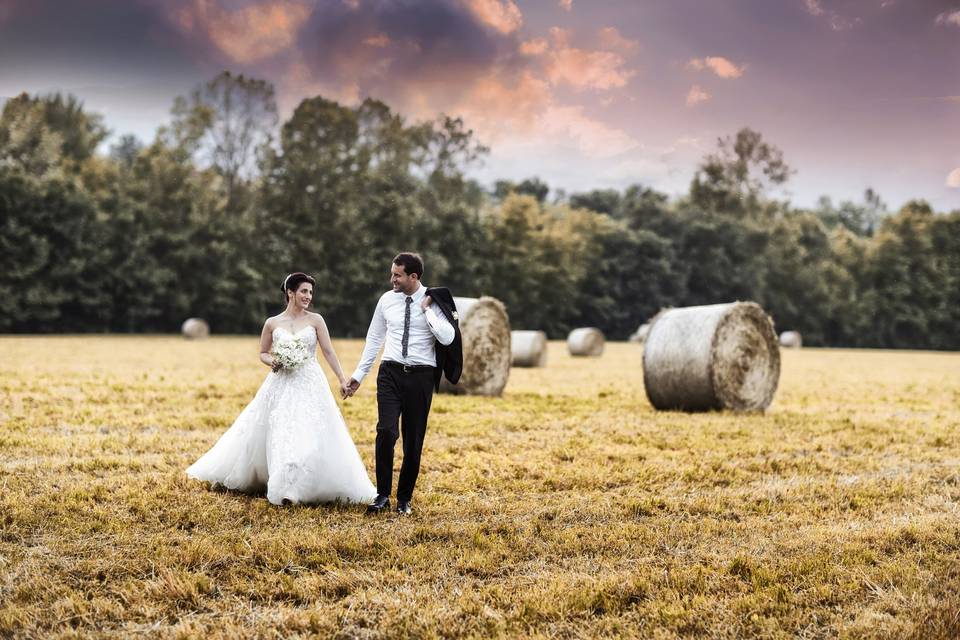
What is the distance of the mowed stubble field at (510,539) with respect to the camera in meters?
4.29

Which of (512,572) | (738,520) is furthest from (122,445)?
(738,520)

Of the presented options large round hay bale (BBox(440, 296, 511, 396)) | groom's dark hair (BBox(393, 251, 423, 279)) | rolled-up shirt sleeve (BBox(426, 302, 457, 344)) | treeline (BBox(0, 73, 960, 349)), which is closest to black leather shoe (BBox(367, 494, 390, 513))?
rolled-up shirt sleeve (BBox(426, 302, 457, 344))

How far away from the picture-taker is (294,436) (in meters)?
6.73

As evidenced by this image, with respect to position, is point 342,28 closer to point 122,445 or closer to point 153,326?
point 122,445

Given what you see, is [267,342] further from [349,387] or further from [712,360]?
[712,360]

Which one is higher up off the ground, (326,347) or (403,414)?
(326,347)

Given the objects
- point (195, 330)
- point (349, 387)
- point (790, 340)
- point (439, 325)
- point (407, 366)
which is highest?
point (790, 340)

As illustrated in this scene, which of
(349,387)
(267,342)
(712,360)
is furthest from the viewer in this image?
(712,360)

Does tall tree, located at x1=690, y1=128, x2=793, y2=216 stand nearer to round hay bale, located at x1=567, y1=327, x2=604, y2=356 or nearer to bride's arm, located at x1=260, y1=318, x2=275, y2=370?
round hay bale, located at x1=567, y1=327, x2=604, y2=356

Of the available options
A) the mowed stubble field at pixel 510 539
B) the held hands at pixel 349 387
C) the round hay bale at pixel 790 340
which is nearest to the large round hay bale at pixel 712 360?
the mowed stubble field at pixel 510 539

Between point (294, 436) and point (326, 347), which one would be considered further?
point (326, 347)

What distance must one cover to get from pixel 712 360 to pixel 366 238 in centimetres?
3872

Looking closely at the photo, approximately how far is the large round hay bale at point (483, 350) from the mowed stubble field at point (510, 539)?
400cm

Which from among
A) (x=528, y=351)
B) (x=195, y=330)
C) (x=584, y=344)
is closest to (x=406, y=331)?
(x=528, y=351)
